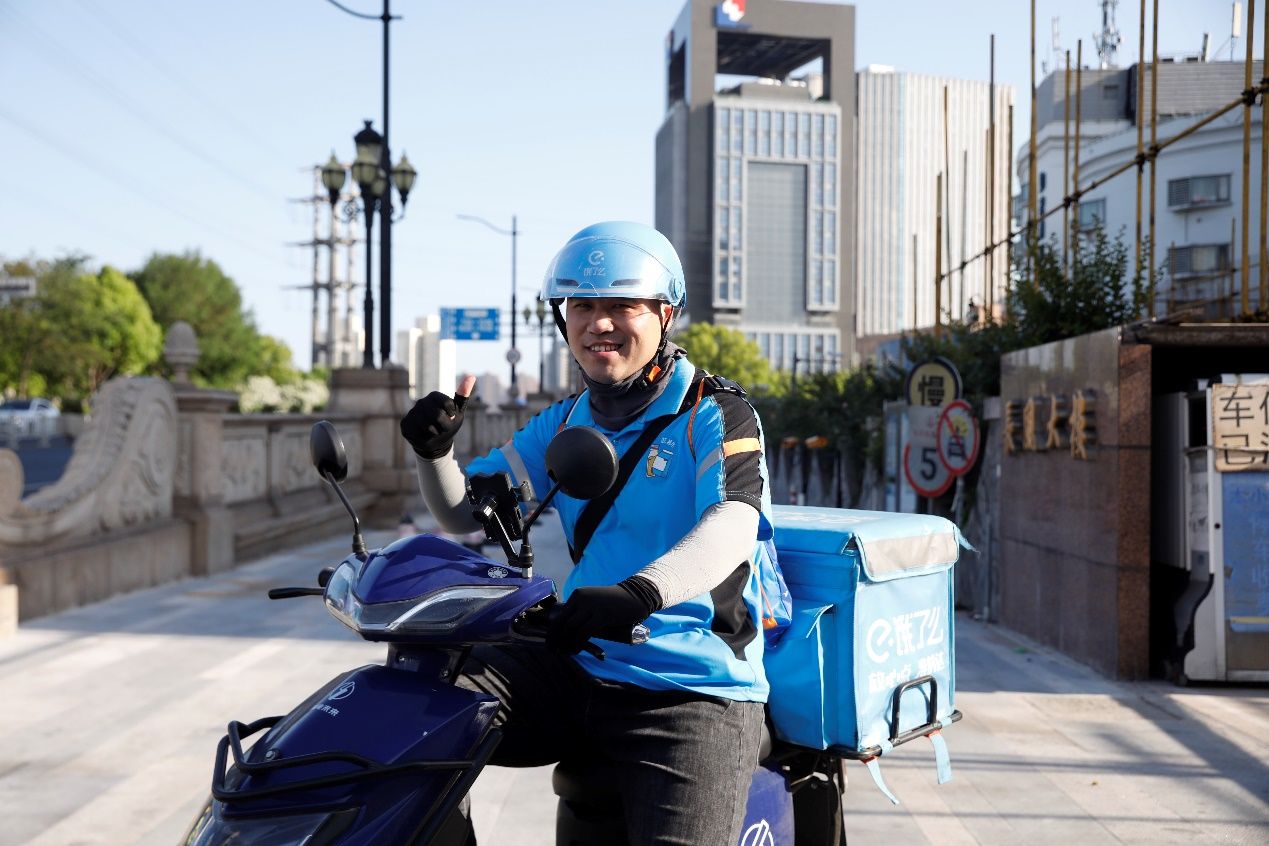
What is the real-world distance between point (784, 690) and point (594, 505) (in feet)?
2.31

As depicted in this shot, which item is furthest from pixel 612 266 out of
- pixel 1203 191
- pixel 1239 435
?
pixel 1203 191

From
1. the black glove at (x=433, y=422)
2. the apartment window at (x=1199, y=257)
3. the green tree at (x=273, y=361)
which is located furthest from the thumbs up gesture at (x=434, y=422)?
the green tree at (x=273, y=361)

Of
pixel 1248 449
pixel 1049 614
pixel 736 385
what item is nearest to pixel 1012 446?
pixel 1049 614

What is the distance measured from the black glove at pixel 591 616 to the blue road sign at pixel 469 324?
186 ft

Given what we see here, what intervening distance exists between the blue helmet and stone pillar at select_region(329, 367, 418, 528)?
65.6 ft

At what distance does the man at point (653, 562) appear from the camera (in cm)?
254

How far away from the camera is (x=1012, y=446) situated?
1048cm

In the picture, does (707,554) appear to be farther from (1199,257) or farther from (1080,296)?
(1199,257)

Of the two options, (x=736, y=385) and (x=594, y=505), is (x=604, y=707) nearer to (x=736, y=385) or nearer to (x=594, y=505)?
(x=594, y=505)

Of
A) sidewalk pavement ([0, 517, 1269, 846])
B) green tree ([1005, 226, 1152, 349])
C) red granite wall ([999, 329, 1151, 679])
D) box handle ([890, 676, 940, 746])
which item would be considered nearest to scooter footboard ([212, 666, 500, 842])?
box handle ([890, 676, 940, 746])

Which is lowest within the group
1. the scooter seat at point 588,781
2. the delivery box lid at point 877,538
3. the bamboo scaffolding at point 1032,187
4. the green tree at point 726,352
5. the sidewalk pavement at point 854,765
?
the sidewalk pavement at point 854,765

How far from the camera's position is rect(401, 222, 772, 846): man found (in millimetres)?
2543

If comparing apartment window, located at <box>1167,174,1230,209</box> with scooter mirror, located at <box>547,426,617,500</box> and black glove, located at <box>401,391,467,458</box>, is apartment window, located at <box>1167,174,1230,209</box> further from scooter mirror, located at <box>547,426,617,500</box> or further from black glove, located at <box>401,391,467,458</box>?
scooter mirror, located at <box>547,426,617,500</box>

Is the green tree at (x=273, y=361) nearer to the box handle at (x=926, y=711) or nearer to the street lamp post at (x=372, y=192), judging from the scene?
the street lamp post at (x=372, y=192)
